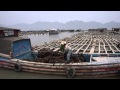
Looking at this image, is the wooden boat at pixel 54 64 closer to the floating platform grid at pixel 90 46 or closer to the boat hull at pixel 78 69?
the boat hull at pixel 78 69

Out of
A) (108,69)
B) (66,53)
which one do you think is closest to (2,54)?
(66,53)

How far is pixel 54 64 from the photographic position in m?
7.04

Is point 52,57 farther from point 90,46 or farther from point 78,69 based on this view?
point 90,46

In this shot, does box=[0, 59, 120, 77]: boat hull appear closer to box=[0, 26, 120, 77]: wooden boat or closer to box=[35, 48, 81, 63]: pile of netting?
box=[0, 26, 120, 77]: wooden boat

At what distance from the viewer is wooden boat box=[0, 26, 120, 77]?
663 centimetres

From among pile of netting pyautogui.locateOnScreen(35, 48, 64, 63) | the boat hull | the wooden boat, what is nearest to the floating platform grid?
pile of netting pyautogui.locateOnScreen(35, 48, 64, 63)

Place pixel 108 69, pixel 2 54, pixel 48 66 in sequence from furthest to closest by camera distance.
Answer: pixel 2 54 < pixel 48 66 < pixel 108 69

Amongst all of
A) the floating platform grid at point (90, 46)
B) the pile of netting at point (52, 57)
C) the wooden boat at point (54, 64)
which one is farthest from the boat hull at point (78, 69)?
the floating platform grid at point (90, 46)

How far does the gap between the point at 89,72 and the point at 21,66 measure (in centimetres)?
294

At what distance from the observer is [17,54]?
8039mm

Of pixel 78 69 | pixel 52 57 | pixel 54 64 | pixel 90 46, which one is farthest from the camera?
pixel 90 46

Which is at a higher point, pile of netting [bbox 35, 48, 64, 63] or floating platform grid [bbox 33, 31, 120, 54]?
floating platform grid [bbox 33, 31, 120, 54]

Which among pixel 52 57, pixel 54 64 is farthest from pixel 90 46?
pixel 54 64
